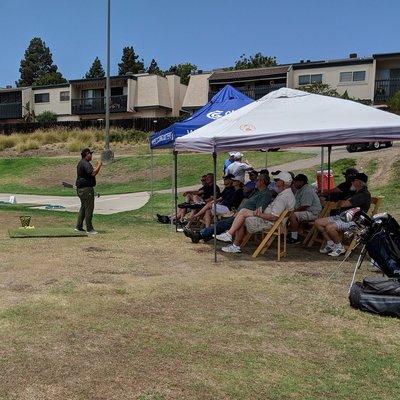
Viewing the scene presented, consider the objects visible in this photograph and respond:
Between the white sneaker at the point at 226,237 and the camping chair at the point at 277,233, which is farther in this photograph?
the white sneaker at the point at 226,237

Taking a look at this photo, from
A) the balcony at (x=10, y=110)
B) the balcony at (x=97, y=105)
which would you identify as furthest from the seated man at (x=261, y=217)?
the balcony at (x=10, y=110)

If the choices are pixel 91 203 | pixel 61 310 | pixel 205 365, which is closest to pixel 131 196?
pixel 91 203

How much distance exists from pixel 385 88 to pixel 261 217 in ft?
124

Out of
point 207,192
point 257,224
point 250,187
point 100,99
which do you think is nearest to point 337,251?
point 257,224

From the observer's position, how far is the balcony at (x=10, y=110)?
5756cm

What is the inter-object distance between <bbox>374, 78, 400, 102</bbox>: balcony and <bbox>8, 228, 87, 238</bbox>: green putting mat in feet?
121

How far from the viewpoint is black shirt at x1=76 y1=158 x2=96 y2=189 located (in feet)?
30.2

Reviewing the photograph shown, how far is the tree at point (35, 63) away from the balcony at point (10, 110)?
31.9 meters

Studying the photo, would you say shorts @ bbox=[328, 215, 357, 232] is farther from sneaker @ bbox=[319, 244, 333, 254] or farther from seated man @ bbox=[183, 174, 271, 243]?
seated man @ bbox=[183, 174, 271, 243]

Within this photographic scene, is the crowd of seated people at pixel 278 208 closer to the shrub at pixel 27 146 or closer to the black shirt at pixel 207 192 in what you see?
the black shirt at pixel 207 192

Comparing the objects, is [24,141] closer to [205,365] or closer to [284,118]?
[284,118]

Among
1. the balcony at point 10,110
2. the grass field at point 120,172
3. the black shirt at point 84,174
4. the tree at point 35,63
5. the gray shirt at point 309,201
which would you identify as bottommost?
the grass field at point 120,172

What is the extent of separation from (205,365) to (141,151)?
2886 centimetres

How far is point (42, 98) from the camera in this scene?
5684 cm
